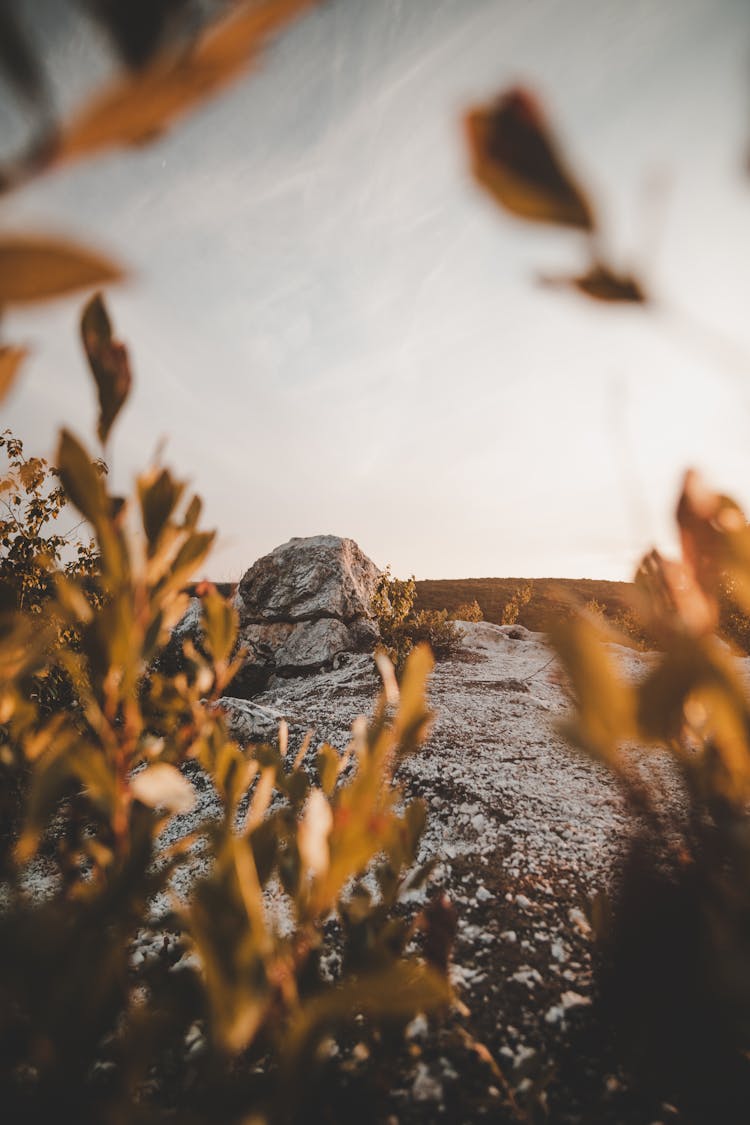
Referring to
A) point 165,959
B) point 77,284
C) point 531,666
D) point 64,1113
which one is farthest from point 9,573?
point 531,666

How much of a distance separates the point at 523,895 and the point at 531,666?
6017 mm

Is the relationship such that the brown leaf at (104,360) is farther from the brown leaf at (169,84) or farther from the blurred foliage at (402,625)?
the blurred foliage at (402,625)

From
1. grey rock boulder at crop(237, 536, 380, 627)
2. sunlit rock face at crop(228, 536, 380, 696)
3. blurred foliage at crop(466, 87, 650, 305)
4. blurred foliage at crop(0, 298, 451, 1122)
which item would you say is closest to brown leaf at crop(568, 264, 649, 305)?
blurred foliage at crop(466, 87, 650, 305)

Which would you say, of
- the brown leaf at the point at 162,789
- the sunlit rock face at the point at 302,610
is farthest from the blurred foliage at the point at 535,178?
the sunlit rock face at the point at 302,610

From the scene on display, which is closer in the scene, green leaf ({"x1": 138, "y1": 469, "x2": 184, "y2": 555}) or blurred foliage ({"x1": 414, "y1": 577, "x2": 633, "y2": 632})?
green leaf ({"x1": 138, "y1": 469, "x2": 184, "y2": 555})

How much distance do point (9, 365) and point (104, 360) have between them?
19 centimetres

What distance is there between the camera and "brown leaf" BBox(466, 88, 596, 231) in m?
0.34

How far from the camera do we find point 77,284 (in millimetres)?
265

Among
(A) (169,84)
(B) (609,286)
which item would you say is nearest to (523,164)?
(B) (609,286)

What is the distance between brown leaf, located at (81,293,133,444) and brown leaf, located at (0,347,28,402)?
0.17 meters

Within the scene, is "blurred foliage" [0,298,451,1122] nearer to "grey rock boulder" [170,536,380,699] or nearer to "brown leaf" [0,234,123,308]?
"brown leaf" [0,234,123,308]

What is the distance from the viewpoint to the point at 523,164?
364mm

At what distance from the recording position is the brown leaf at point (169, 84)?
0.84 feet

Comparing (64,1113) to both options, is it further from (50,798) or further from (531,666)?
(531,666)
